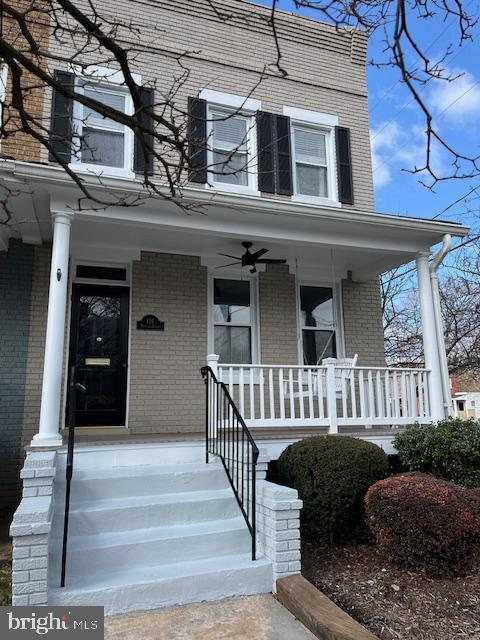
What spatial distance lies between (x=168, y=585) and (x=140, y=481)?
121 centimetres

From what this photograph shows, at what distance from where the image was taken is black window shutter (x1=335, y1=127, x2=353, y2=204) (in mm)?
8484

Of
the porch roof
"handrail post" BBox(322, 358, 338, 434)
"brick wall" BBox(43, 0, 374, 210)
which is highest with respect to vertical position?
"brick wall" BBox(43, 0, 374, 210)

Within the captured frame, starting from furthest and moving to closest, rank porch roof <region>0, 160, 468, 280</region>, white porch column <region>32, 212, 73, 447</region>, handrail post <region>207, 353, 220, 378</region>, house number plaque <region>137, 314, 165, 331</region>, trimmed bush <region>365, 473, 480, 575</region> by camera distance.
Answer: house number plaque <region>137, 314, 165, 331</region> → handrail post <region>207, 353, 220, 378</region> → porch roof <region>0, 160, 468, 280</region> → white porch column <region>32, 212, 73, 447</region> → trimmed bush <region>365, 473, 480, 575</region>

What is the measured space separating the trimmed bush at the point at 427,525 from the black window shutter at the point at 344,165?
5.51m

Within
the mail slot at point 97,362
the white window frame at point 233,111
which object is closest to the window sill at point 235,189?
the white window frame at point 233,111

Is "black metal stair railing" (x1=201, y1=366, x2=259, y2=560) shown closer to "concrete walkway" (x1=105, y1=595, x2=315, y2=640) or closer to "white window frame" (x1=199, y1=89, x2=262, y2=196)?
"concrete walkway" (x1=105, y1=595, x2=315, y2=640)

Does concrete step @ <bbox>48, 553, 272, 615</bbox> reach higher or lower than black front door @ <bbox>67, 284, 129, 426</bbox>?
lower

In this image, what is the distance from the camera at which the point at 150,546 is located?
3900 mm

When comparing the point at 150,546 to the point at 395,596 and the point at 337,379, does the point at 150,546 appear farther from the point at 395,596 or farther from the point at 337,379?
the point at 337,379

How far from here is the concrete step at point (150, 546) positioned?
372cm

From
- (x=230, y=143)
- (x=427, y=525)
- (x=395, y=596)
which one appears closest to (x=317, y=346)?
(x=230, y=143)

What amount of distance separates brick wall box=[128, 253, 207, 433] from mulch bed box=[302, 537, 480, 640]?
305 centimetres

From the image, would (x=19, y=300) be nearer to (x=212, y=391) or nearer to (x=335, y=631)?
(x=212, y=391)

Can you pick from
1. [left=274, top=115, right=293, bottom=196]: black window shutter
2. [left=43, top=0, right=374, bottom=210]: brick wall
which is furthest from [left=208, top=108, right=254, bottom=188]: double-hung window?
[left=43, top=0, right=374, bottom=210]: brick wall
